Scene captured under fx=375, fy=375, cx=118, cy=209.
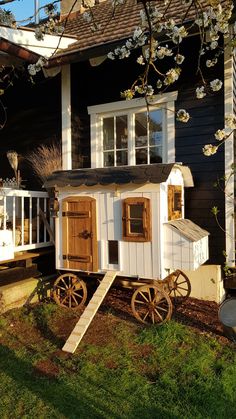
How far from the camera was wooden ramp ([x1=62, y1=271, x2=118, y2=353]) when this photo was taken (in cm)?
420

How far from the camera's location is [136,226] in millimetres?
4996

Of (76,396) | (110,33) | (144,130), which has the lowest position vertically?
(76,396)

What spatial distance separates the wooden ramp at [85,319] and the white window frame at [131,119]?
2.51 metres

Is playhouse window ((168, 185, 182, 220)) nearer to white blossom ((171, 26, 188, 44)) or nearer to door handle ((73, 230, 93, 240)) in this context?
door handle ((73, 230, 93, 240))

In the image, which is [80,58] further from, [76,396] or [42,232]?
[76,396]

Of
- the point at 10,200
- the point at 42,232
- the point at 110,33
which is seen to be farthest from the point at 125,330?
the point at 110,33

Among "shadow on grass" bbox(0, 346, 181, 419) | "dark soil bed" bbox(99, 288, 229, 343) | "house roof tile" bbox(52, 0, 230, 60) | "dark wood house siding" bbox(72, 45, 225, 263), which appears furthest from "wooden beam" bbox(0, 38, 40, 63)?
"shadow on grass" bbox(0, 346, 181, 419)

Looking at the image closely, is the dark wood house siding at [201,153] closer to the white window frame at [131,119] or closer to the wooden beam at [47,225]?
the white window frame at [131,119]

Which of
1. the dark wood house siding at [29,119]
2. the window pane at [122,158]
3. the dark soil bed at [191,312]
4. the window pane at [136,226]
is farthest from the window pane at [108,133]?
the dark soil bed at [191,312]

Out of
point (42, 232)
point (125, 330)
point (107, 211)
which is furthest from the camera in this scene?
point (42, 232)

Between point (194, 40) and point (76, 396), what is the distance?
543cm

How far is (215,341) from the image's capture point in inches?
174

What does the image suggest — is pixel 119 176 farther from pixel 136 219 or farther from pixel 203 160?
pixel 203 160

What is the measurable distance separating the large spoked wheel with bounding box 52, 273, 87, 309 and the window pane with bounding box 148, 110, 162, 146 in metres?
2.85
